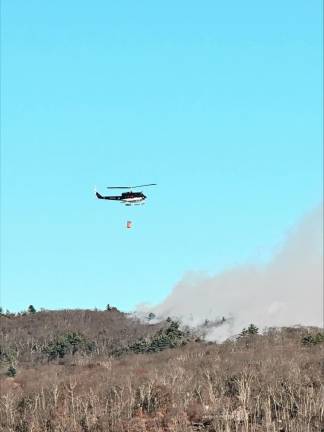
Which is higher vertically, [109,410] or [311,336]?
[311,336]

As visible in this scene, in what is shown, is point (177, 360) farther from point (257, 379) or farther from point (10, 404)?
point (10, 404)

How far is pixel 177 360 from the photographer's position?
463ft

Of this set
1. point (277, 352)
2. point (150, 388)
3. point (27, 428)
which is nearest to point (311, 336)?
point (277, 352)

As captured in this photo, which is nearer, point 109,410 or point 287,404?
point 287,404

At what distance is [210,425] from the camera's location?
7769cm

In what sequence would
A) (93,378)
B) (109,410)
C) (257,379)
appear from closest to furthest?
1. (109,410)
2. (257,379)
3. (93,378)

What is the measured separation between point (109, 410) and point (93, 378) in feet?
98.9

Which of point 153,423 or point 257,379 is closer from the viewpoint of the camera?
point 153,423

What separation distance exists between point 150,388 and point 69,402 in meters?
9.84

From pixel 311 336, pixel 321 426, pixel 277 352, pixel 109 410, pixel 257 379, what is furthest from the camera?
pixel 311 336

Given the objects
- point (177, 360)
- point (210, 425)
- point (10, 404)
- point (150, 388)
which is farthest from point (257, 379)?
point (177, 360)

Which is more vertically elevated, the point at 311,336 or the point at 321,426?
the point at 311,336

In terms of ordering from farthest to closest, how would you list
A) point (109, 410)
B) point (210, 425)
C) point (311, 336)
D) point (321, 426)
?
point (311, 336) → point (109, 410) → point (210, 425) → point (321, 426)

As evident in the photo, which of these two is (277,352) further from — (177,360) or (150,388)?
(150,388)
